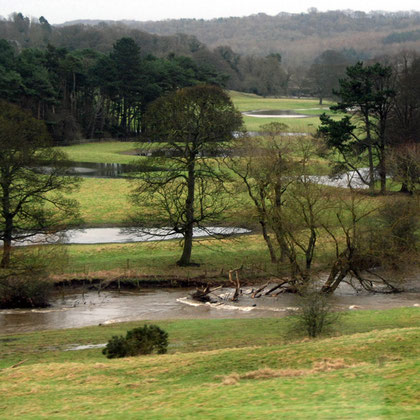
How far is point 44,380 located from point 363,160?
50484 mm

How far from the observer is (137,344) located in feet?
72.9

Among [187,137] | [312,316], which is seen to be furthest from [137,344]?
[187,137]

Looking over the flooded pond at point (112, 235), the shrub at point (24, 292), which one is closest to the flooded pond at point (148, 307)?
the shrub at point (24, 292)

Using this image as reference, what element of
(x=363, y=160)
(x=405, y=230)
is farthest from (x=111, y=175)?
(x=405, y=230)

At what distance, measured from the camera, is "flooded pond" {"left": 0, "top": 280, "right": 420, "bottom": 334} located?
101 ft

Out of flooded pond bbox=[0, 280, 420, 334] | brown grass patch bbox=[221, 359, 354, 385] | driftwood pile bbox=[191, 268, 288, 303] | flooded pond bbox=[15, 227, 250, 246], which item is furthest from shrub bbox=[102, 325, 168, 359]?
flooded pond bbox=[15, 227, 250, 246]

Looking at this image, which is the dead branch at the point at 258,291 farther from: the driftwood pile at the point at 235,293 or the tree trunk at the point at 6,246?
the tree trunk at the point at 6,246

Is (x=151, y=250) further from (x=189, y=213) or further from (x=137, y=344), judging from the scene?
(x=137, y=344)

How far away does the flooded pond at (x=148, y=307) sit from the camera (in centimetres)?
3078

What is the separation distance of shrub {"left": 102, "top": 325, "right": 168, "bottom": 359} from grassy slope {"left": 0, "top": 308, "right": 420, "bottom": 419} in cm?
47

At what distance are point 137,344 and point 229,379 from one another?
19.4 feet

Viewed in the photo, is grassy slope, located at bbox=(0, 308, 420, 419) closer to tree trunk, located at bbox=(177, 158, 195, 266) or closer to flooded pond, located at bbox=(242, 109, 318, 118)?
tree trunk, located at bbox=(177, 158, 195, 266)

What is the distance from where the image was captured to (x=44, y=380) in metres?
18.7

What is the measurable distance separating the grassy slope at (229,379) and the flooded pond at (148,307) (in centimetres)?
541
